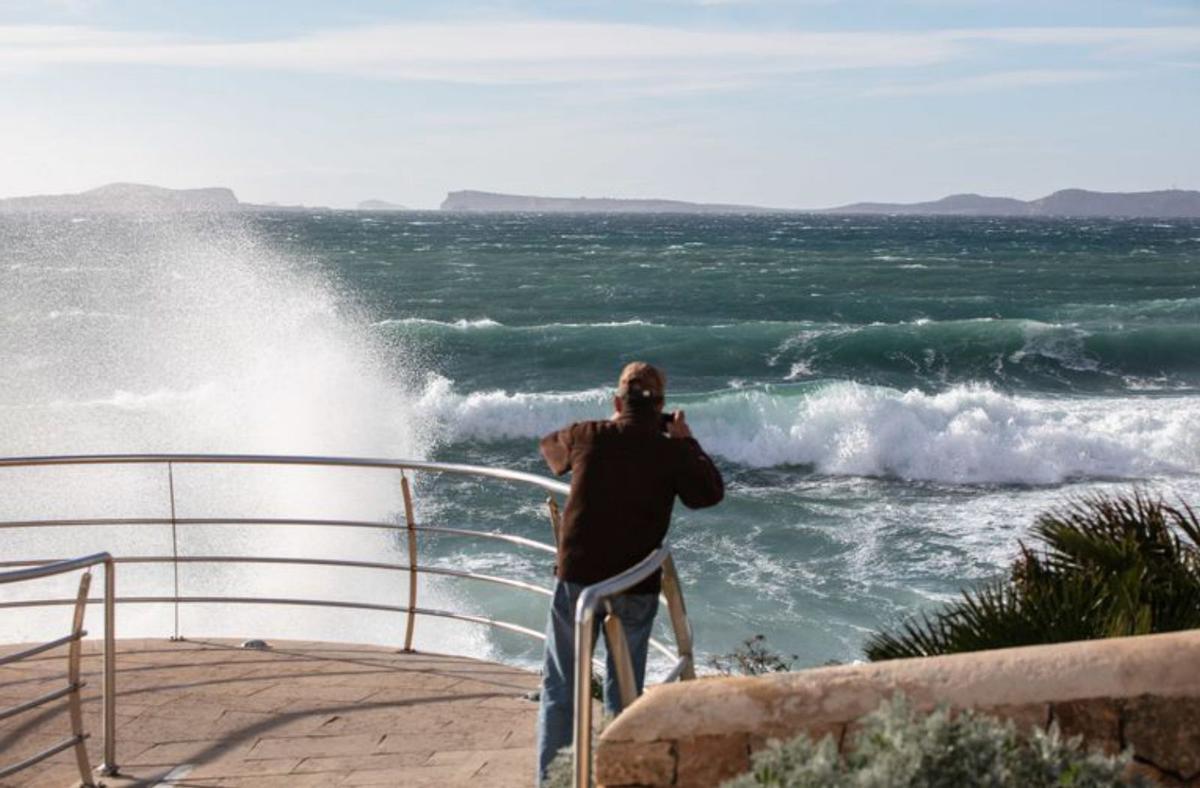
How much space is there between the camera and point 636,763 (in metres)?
3.54

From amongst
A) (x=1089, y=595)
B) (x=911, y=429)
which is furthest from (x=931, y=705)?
(x=911, y=429)

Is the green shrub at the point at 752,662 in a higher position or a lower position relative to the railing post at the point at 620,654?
lower

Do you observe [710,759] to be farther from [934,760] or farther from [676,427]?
[676,427]

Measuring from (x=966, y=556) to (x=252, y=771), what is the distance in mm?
14692

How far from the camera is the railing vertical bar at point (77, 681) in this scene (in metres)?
5.03

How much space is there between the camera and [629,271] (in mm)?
65812

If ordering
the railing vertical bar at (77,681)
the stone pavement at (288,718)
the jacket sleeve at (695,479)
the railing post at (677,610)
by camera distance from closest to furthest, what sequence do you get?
1. the railing post at (677,610)
2. the jacket sleeve at (695,479)
3. the railing vertical bar at (77,681)
4. the stone pavement at (288,718)

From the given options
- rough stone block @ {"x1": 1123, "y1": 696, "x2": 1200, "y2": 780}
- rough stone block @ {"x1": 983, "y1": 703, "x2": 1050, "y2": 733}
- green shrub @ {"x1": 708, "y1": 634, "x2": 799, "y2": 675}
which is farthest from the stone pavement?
rough stone block @ {"x1": 1123, "y1": 696, "x2": 1200, "y2": 780}

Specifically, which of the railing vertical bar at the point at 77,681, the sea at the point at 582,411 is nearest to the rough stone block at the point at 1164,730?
the railing vertical bar at the point at 77,681

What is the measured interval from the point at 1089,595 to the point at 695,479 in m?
2.11

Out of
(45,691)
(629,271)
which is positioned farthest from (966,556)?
(629,271)

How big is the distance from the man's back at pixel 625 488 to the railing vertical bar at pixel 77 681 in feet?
5.27

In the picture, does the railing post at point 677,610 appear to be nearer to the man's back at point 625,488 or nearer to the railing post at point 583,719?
the man's back at point 625,488

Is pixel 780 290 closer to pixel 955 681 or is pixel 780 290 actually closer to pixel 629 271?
pixel 629 271
